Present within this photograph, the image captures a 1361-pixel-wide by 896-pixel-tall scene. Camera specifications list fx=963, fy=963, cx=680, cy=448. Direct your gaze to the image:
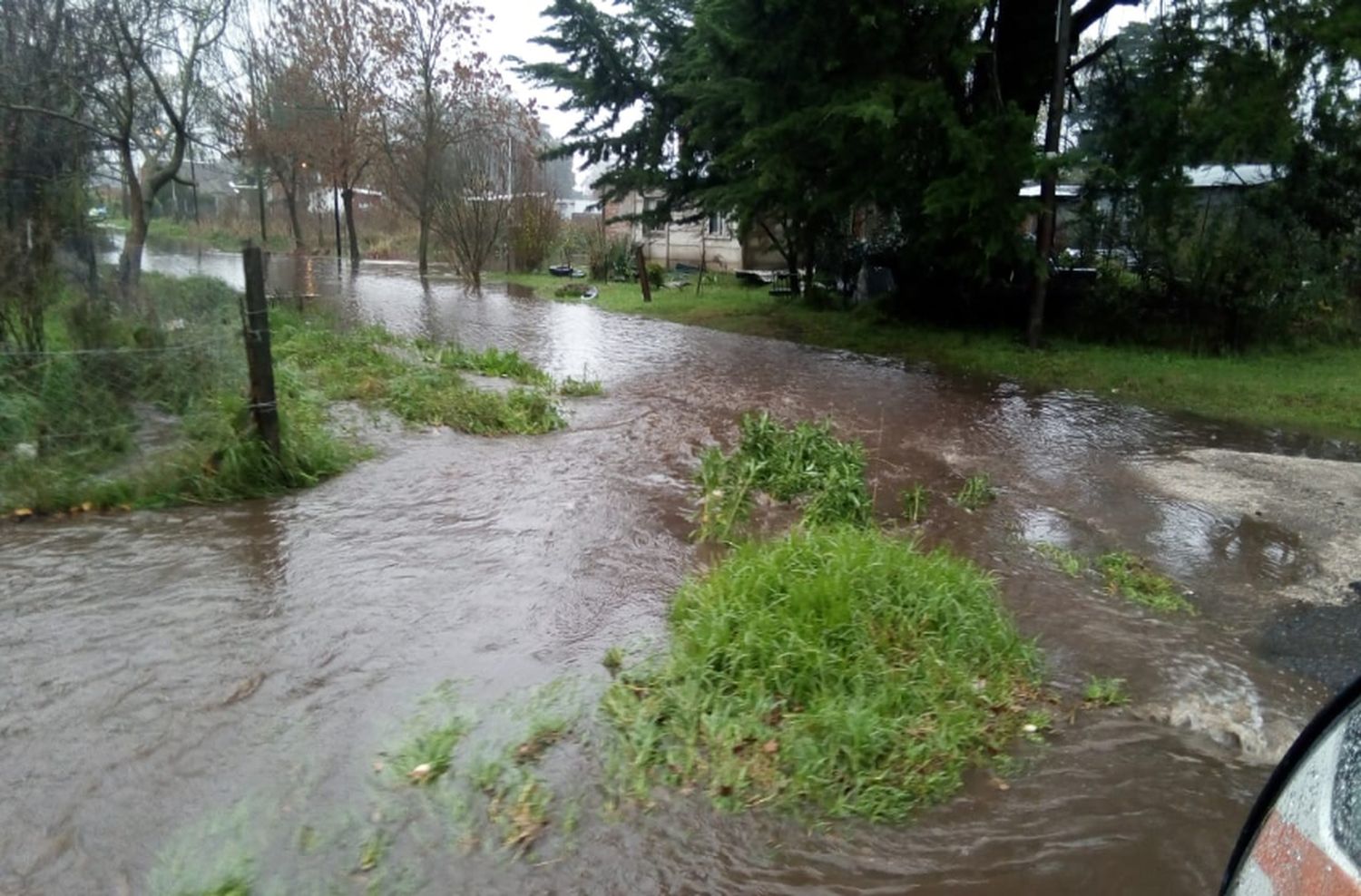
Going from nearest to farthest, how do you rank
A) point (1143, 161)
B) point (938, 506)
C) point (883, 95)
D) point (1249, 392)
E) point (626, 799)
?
point (626, 799), point (938, 506), point (883, 95), point (1249, 392), point (1143, 161)

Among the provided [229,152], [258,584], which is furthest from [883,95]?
[229,152]

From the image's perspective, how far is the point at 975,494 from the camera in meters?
7.28

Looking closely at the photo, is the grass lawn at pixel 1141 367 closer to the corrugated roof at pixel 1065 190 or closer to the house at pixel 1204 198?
the house at pixel 1204 198

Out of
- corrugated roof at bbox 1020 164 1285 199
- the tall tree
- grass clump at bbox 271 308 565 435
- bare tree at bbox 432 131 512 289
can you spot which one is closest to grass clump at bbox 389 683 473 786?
grass clump at bbox 271 308 565 435

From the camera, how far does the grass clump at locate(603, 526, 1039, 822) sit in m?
3.65

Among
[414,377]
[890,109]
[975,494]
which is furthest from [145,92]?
[975,494]

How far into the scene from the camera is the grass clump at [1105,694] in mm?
4340

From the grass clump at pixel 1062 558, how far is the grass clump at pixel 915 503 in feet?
2.70

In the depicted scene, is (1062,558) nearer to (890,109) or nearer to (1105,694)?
(1105,694)

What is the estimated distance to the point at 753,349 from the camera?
15.4 meters

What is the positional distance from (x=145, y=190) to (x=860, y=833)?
12.6 m

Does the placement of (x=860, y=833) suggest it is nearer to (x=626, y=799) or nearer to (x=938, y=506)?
(x=626, y=799)

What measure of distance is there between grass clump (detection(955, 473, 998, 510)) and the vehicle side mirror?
5.53m

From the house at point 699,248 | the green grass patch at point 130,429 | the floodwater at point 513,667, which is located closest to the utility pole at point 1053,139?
the floodwater at point 513,667
